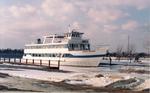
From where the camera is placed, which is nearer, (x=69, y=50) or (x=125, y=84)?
(x=125, y=84)

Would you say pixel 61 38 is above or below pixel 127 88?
above

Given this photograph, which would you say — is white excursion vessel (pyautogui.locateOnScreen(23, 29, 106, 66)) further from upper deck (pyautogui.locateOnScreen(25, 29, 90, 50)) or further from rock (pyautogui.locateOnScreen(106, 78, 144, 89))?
rock (pyautogui.locateOnScreen(106, 78, 144, 89))

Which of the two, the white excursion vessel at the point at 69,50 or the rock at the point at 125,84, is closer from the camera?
the rock at the point at 125,84

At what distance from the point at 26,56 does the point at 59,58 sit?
17236 mm

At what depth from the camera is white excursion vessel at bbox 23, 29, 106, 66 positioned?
62500mm

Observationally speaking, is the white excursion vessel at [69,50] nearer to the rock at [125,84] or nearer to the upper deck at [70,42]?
the upper deck at [70,42]

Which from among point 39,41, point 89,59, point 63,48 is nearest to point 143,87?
point 89,59

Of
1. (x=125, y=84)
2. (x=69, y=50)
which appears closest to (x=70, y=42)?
(x=69, y=50)

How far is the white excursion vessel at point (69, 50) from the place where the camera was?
62500 mm

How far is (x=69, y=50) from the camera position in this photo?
65.2 meters

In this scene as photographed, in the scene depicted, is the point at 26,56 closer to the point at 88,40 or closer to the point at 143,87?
the point at 88,40

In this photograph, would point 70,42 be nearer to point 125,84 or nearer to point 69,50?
point 69,50

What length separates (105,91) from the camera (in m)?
21.8

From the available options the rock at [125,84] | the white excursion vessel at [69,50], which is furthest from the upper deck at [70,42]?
the rock at [125,84]
